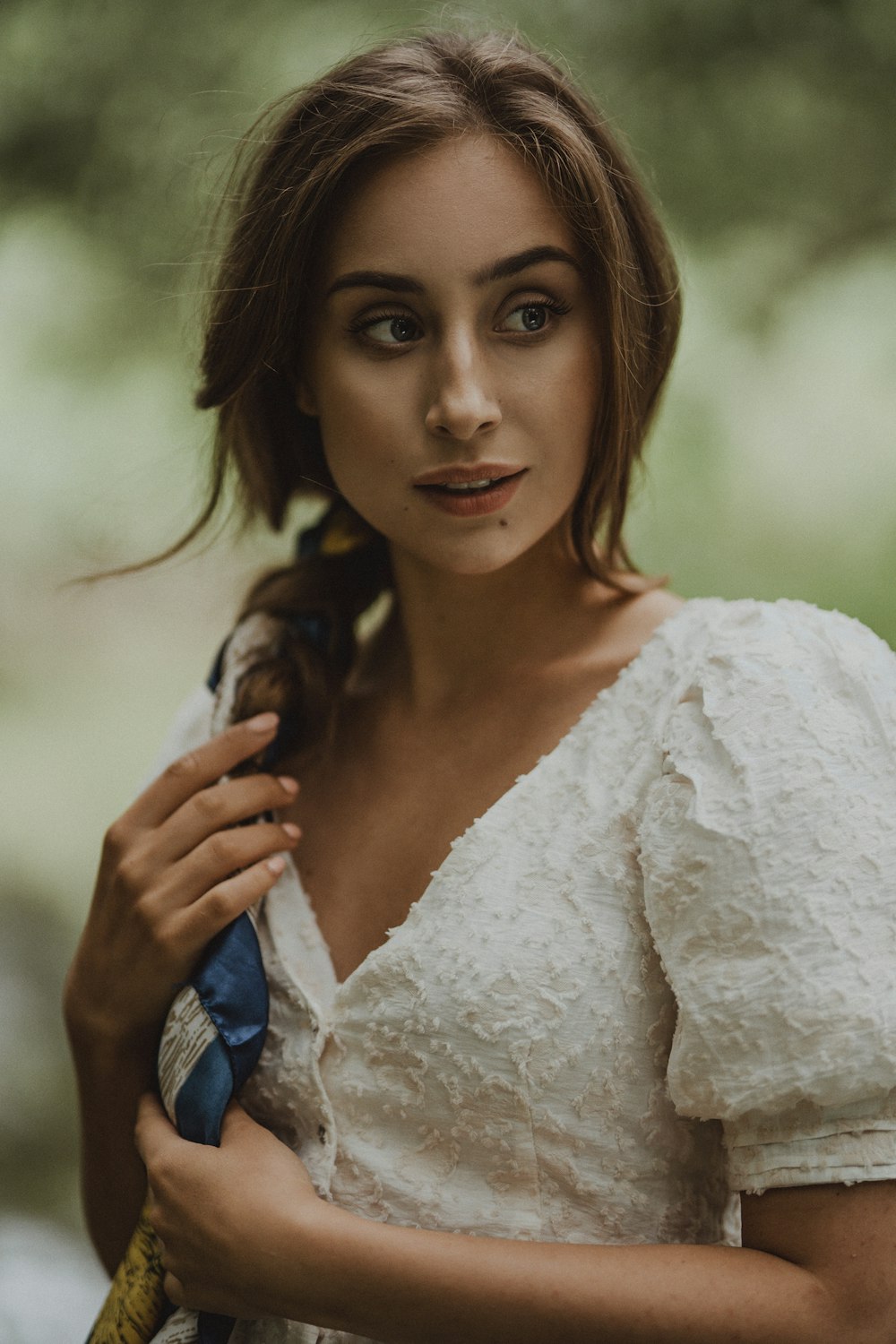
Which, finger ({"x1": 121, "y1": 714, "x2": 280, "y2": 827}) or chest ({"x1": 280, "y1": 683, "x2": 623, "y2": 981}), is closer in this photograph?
chest ({"x1": 280, "y1": 683, "x2": 623, "y2": 981})

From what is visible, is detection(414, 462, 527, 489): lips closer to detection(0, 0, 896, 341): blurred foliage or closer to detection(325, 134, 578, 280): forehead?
detection(325, 134, 578, 280): forehead

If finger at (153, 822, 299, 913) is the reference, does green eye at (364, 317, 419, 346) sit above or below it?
above

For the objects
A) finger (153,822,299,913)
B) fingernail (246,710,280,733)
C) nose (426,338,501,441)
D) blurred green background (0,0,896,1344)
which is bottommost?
finger (153,822,299,913)

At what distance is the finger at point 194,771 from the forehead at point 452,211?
1.72 ft

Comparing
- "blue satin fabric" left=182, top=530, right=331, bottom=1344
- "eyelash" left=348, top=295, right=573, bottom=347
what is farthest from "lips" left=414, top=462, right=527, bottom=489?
"blue satin fabric" left=182, top=530, right=331, bottom=1344

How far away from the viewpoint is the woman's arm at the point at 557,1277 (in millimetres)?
881

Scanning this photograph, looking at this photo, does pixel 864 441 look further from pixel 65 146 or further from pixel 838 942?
pixel 65 146

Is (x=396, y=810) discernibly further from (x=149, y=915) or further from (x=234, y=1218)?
(x=234, y=1218)

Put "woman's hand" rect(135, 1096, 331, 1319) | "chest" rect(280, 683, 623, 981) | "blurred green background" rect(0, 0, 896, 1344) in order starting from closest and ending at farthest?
"woman's hand" rect(135, 1096, 331, 1319) < "chest" rect(280, 683, 623, 981) < "blurred green background" rect(0, 0, 896, 1344)

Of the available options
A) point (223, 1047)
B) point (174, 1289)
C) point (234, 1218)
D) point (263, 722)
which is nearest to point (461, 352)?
point (263, 722)

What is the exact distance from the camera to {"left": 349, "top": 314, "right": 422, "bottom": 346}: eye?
Result: 1.20 meters

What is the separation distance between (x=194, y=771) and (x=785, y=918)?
2.32 ft

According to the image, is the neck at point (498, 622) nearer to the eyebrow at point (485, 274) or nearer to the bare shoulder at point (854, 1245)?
the eyebrow at point (485, 274)

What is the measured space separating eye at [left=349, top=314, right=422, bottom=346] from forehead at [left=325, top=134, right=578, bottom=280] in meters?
0.05
